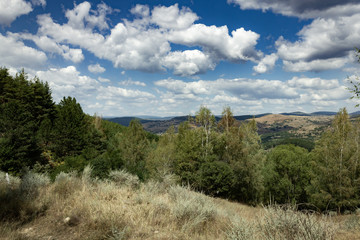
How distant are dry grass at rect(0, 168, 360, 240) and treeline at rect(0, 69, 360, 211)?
19461mm

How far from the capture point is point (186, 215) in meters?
5.72

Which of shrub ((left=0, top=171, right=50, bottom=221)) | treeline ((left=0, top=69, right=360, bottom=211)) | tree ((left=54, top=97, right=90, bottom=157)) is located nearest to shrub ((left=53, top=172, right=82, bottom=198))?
shrub ((left=0, top=171, right=50, bottom=221))

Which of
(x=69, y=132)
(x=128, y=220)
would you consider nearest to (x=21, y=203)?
(x=128, y=220)

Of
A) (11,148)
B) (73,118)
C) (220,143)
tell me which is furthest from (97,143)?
(220,143)

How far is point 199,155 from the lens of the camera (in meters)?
33.9

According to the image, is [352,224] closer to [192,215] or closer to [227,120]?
[192,215]

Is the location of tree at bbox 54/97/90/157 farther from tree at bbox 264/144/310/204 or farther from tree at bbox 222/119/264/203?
tree at bbox 264/144/310/204

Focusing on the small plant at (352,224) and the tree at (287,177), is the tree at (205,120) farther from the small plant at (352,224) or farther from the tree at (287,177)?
the small plant at (352,224)

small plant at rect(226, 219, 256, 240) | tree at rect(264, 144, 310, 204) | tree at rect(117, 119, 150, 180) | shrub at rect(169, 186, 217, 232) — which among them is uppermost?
small plant at rect(226, 219, 256, 240)

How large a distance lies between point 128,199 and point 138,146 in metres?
33.1

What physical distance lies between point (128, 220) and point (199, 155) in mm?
29320

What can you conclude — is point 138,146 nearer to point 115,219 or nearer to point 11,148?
point 11,148

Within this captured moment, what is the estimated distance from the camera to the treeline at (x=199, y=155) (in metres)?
27.8

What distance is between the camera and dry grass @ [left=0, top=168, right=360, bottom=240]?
4180mm
